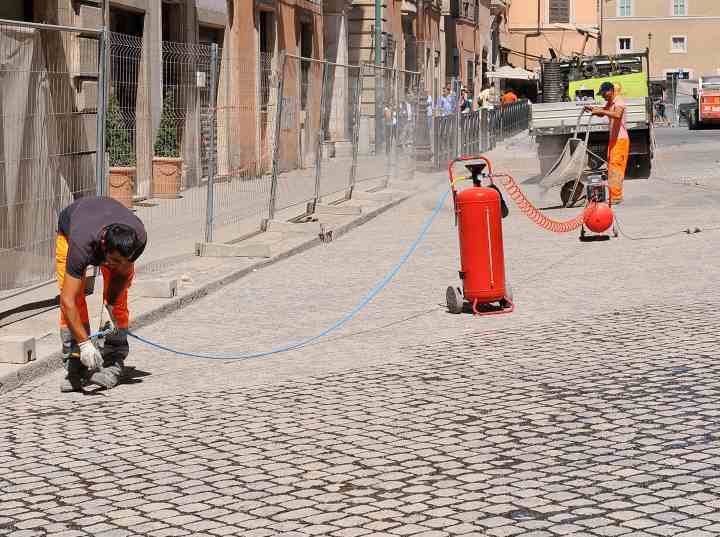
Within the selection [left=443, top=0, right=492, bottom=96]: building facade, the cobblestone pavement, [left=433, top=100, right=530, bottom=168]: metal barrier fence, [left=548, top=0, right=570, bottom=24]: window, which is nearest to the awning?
[left=443, top=0, right=492, bottom=96]: building facade

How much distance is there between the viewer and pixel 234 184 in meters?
17.0

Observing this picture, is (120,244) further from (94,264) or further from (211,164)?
(211,164)

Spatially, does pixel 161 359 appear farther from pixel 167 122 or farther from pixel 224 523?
pixel 167 122

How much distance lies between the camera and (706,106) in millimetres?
55125

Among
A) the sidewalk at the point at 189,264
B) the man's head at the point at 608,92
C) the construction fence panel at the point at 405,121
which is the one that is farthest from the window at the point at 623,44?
the man's head at the point at 608,92

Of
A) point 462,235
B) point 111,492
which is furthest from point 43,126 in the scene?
point 111,492

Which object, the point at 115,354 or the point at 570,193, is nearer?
the point at 115,354

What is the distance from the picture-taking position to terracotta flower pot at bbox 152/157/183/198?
1611cm

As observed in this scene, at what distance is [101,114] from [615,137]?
29.7ft

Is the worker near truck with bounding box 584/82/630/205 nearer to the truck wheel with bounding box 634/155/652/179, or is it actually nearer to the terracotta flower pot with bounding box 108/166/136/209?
the terracotta flower pot with bounding box 108/166/136/209

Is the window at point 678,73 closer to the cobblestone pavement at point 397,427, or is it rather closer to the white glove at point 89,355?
the cobblestone pavement at point 397,427

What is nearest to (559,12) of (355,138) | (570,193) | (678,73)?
(678,73)

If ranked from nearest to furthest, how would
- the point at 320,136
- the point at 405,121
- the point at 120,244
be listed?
the point at 120,244, the point at 320,136, the point at 405,121

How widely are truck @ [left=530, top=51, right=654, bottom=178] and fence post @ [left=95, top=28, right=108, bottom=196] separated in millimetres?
10540
